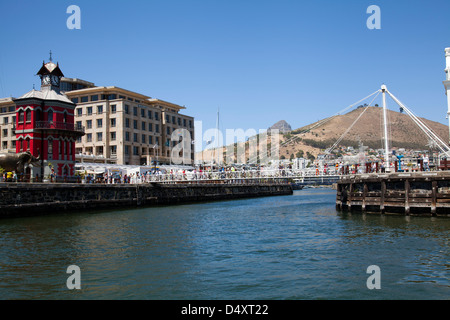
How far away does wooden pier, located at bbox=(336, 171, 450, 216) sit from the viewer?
102ft

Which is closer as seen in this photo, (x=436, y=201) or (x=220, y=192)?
(x=436, y=201)

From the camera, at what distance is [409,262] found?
16.7 meters

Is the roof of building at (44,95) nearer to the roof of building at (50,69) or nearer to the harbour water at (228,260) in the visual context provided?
the roof of building at (50,69)

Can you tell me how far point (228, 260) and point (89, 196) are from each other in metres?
30.2

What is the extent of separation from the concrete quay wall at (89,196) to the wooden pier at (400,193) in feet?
84.1

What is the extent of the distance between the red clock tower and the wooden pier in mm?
34628

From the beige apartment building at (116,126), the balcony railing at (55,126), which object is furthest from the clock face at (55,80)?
the beige apartment building at (116,126)

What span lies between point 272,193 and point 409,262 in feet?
243

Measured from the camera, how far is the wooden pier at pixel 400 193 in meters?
30.9

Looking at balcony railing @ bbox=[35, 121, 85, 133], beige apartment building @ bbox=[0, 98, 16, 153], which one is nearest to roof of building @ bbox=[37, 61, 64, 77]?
balcony railing @ bbox=[35, 121, 85, 133]
